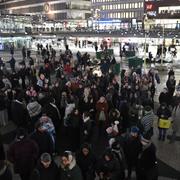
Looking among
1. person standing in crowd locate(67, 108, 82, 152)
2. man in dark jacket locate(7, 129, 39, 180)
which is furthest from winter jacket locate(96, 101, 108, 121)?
man in dark jacket locate(7, 129, 39, 180)

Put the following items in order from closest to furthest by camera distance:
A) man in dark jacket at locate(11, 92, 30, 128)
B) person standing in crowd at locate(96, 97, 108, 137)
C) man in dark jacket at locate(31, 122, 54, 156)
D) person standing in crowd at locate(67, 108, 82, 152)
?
man in dark jacket at locate(31, 122, 54, 156), person standing in crowd at locate(67, 108, 82, 152), person standing in crowd at locate(96, 97, 108, 137), man in dark jacket at locate(11, 92, 30, 128)

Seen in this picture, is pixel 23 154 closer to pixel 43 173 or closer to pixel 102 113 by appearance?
pixel 43 173

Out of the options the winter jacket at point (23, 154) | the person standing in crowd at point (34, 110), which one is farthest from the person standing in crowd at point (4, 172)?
the person standing in crowd at point (34, 110)

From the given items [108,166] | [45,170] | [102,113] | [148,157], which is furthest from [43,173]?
[102,113]

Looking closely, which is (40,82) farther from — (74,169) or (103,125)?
(74,169)

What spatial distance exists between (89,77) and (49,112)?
599cm

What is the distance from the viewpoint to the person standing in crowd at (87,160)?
24.0ft

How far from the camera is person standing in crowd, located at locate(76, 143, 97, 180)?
7.30 m

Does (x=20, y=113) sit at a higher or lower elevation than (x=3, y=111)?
higher

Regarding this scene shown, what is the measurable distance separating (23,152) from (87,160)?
1360 mm

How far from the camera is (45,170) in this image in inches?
262

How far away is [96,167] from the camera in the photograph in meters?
7.34

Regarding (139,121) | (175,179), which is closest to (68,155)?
(175,179)

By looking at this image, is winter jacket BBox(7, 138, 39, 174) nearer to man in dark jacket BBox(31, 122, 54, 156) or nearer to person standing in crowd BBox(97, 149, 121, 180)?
man in dark jacket BBox(31, 122, 54, 156)
